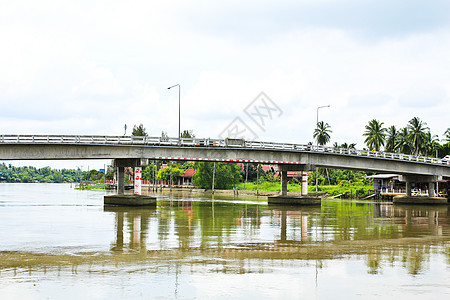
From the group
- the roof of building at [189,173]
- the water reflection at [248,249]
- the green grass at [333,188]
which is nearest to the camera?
the water reflection at [248,249]

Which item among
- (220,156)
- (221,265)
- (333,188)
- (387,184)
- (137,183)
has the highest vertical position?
(220,156)

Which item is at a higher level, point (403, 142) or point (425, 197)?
point (403, 142)

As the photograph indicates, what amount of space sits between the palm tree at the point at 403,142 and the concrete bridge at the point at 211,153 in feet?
156

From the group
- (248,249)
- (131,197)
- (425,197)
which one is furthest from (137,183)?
(425,197)

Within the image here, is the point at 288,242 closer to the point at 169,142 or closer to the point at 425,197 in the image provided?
the point at 169,142

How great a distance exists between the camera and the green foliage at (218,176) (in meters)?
135

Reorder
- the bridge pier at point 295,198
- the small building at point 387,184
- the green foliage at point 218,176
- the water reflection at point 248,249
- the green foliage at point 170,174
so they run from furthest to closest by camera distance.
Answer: the green foliage at point 170,174
the green foliage at point 218,176
the small building at point 387,184
the bridge pier at point 295,198
the water reflection at point 248,249

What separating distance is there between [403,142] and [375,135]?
789 cm

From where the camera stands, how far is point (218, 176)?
135 meters

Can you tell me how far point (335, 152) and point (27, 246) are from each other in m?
54.2

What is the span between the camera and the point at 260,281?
13.0 meters

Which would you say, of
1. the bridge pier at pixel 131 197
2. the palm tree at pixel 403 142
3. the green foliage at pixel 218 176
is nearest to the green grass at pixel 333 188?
the green foliage at pixel 218 176

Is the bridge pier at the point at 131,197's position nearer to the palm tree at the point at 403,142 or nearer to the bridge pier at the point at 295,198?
the bridge pier at the point at 295,198

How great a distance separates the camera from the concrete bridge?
5231 centimetres
